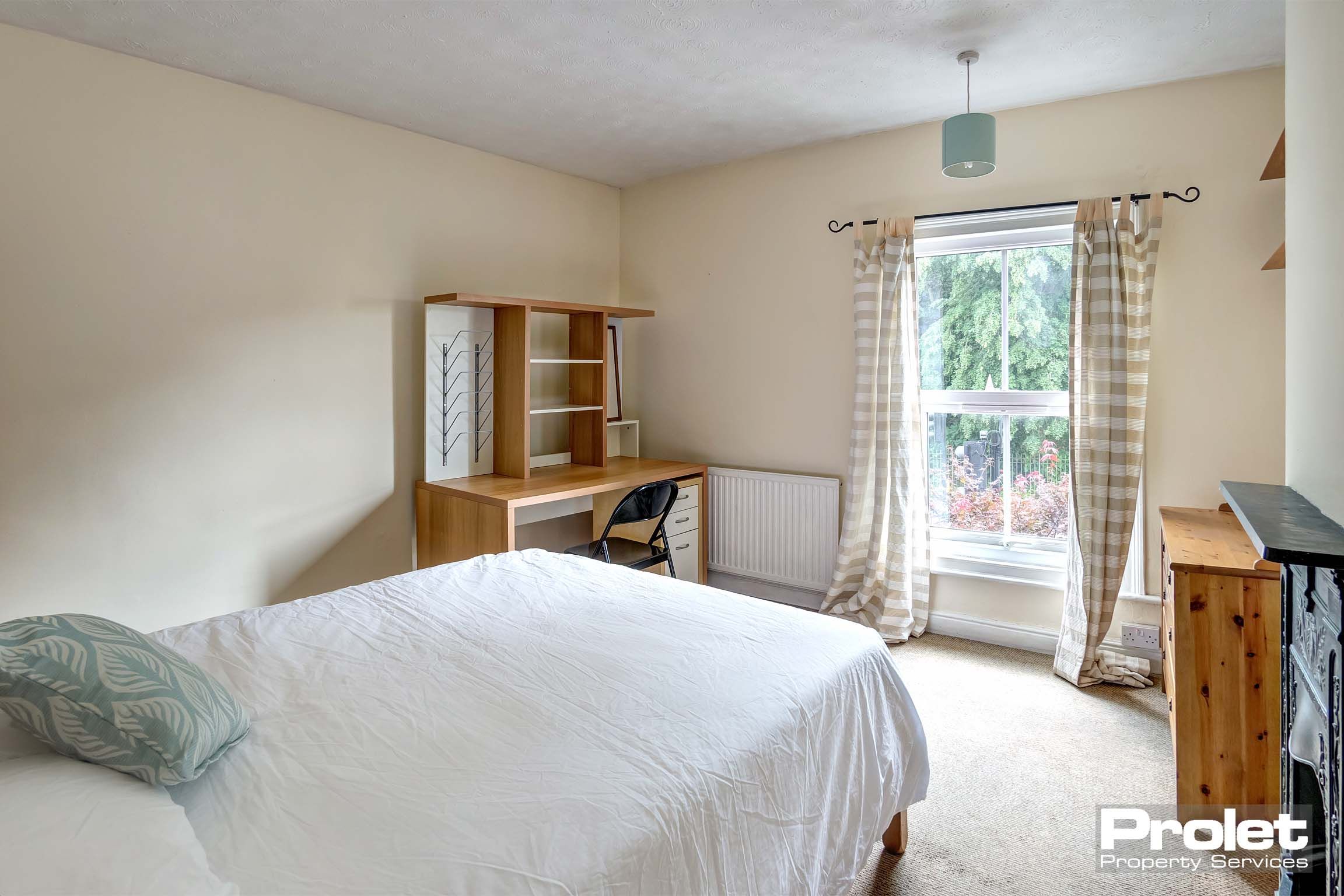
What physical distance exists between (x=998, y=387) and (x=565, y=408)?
2207 mm

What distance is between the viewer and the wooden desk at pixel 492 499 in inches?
128

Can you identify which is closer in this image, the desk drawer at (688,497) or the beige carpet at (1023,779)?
the beige carpet at (1023,779)

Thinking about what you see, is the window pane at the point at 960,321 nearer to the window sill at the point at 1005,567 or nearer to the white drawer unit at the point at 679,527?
the window sill at the point at 1005,567

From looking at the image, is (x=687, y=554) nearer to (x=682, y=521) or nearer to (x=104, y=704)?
(x=682, y=521)

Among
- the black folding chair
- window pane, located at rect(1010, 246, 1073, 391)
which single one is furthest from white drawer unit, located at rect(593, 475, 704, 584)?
window pane, located at rect(1010, 246, 1073, 391)

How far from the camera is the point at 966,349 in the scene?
3576 millimetres

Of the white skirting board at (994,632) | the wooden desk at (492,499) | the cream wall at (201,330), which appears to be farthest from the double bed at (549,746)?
the white skirting board at (994,632)

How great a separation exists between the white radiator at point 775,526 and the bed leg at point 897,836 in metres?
1.97

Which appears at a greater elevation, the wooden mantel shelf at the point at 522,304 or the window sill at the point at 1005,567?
the wooden mantel shelf at the point at 522,304

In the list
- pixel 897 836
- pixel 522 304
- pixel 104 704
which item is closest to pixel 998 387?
pixel 897 836

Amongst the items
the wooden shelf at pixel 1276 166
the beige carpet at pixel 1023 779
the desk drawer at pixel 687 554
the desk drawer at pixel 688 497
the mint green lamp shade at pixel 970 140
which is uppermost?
the mint green lamp shade at pixel 970 140

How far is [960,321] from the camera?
3586 mm

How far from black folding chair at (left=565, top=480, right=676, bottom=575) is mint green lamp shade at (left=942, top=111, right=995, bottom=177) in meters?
1.83

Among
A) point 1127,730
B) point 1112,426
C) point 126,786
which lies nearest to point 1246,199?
point 1112,426
